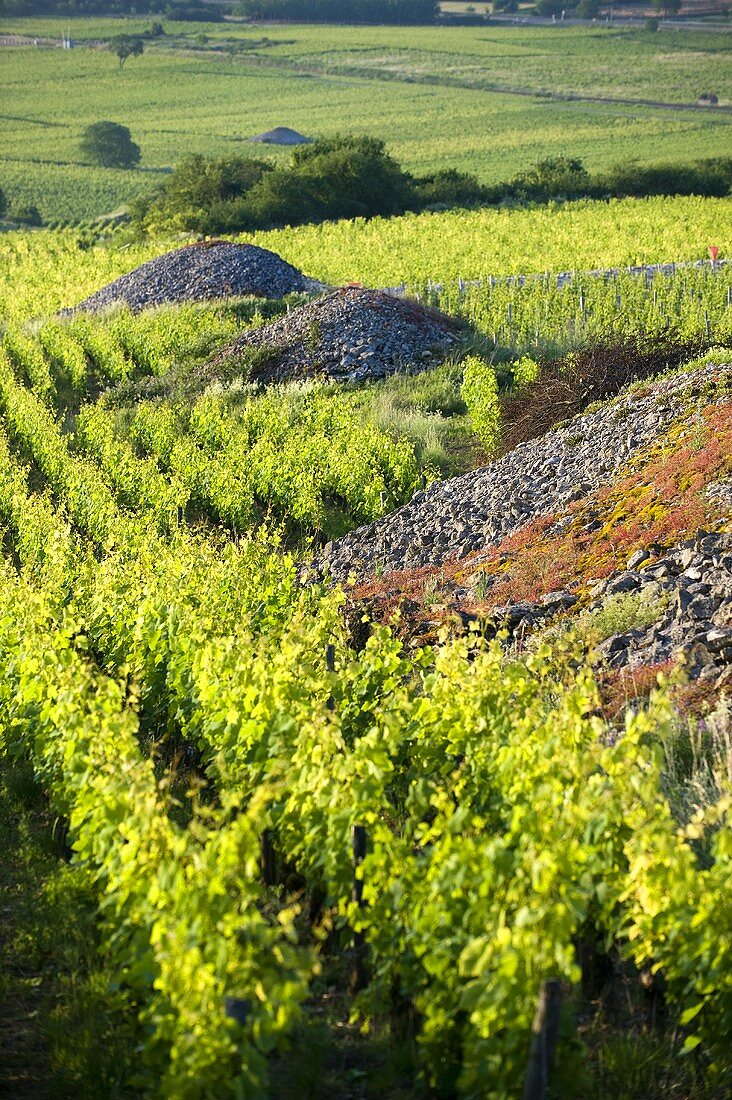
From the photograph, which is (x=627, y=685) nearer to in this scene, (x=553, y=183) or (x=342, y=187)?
(x=342, y=187)

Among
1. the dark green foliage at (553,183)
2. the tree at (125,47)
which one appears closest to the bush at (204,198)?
the dark green foliage at (553,183)

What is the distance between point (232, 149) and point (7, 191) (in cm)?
2341

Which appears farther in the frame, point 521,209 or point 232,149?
point 232,149

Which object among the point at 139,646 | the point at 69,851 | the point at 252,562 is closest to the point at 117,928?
the point at 69,851

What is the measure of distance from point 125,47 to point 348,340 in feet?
415

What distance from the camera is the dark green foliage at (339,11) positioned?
530 feet

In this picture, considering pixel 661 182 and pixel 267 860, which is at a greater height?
pixel 661 182

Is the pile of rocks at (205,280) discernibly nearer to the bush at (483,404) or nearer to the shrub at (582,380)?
the bush at (483,404)

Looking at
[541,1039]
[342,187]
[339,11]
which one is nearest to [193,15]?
[339,11]

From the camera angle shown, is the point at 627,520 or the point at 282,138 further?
the point at 282,138

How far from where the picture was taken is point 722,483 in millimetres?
12805

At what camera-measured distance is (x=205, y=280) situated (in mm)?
33062

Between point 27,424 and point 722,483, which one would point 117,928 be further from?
point 27,424

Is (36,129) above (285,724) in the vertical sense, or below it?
above
